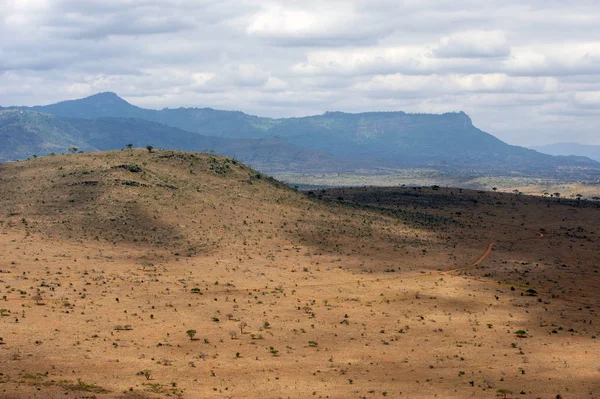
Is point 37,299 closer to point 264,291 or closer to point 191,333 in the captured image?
point 191,333

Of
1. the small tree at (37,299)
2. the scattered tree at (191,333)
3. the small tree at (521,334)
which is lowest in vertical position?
the scattered tree at (191,333)

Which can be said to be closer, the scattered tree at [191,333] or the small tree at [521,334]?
the scattered tree at [191,333]

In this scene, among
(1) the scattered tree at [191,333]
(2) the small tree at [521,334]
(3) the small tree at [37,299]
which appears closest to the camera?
(1) the scattered tree at [191,333]

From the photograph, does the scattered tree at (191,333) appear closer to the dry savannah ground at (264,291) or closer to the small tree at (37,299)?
the dry savannah ground at (264,291)

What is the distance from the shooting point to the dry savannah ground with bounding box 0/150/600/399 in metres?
46.9

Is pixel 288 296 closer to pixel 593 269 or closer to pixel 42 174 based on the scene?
pixel 593 269

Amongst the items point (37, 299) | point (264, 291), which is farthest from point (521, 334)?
point (37, 299)

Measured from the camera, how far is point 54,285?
6944cm

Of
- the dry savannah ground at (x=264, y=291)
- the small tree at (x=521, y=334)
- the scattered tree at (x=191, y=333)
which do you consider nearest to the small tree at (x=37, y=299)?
the dry savannah ground at (x=264, y=291)

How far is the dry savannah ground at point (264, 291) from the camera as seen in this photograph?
46906mm

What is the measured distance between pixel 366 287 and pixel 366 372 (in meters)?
30.3

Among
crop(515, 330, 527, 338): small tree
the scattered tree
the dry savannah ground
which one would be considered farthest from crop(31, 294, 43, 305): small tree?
crop(515, 330, 527, 338): small tree

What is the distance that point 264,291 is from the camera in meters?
74.3

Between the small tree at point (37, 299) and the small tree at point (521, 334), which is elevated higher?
the small tree at point (37, 299)
